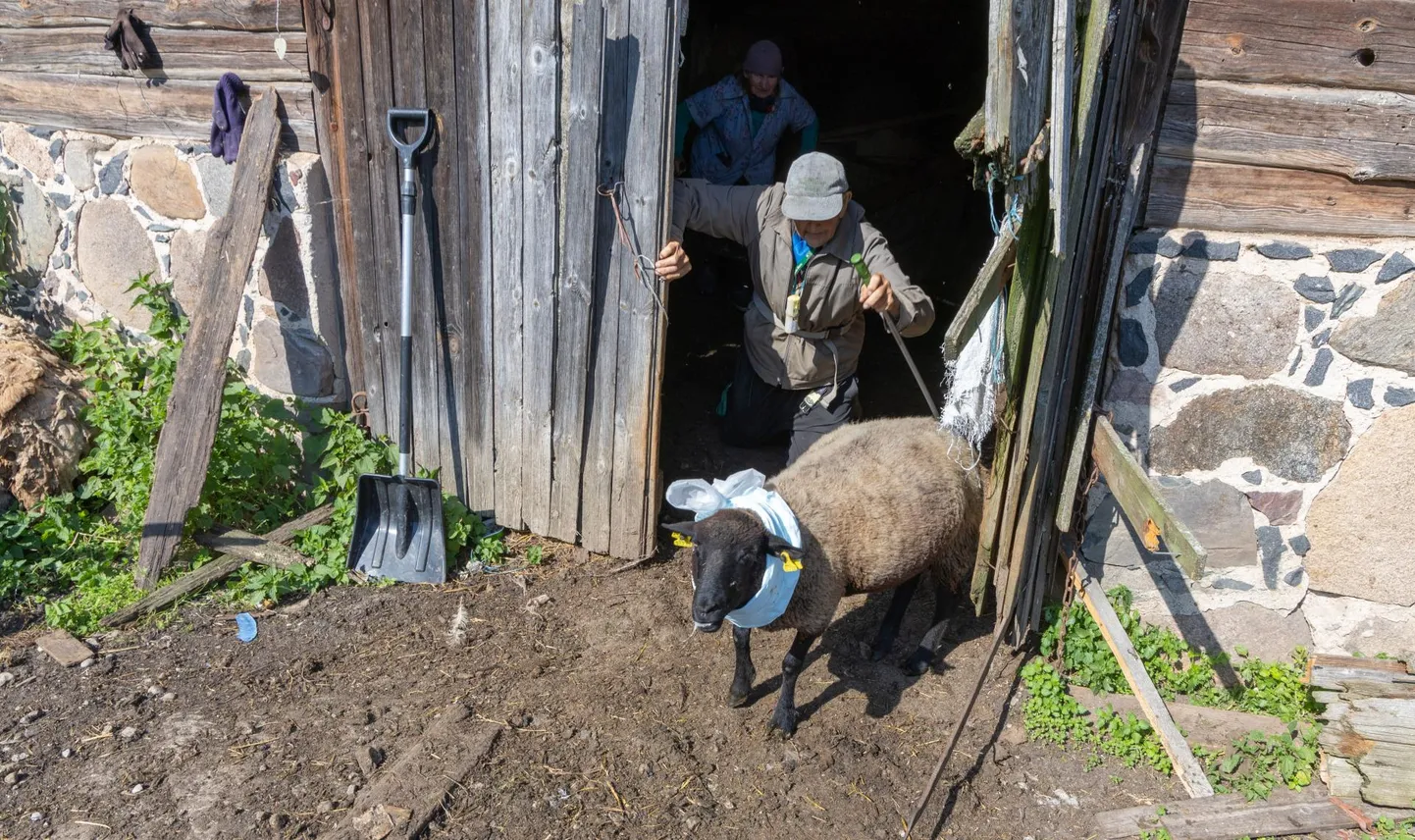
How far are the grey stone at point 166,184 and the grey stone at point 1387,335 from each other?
5656mm

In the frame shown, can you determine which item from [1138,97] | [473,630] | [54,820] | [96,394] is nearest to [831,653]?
[473,630]

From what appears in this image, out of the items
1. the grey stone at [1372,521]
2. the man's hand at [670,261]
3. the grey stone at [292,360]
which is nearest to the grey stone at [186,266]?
the grey stone at [292,360]

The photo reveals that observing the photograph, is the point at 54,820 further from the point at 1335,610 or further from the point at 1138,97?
the point at 1335,610

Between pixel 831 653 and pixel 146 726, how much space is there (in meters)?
2.96

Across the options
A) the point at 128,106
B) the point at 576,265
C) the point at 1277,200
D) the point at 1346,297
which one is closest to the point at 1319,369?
the point at 1346,297

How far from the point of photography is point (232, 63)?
16.5 feet

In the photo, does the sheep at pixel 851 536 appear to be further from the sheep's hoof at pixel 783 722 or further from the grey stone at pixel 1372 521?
the grey stone at pixel 1372 521

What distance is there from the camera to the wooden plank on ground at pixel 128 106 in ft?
16.2

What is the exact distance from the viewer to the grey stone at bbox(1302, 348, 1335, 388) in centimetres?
404

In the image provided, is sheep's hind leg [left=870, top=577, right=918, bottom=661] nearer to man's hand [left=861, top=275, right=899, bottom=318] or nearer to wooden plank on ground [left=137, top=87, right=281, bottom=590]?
man's hand [left=861, top=275, right=899, bottom=318]

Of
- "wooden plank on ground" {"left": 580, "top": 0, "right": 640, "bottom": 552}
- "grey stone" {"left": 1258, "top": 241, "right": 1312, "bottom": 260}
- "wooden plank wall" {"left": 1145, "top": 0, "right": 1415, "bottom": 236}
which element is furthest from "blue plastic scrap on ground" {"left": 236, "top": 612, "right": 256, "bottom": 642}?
"grey stone" {"left": 1258, "top": 241, "right": 1312, "bottom": 260}

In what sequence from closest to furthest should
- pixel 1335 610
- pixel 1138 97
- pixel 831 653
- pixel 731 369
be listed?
pixel 1138 97 → pixel 1335 610 → pixel 831 653 → pixel 731 369

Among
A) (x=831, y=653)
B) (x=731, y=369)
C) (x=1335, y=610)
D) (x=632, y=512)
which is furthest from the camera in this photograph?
(x=731, y=369)

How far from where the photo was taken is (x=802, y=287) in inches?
185
